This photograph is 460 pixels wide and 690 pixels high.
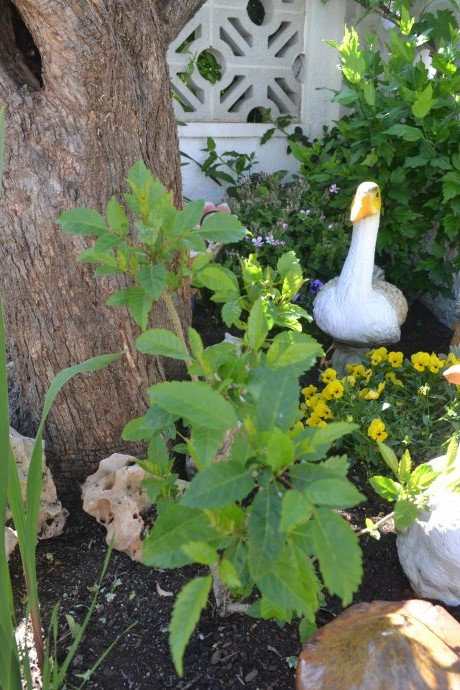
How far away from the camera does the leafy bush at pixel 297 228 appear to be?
3.04 meters

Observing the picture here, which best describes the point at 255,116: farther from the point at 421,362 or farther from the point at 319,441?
the point at 319,441

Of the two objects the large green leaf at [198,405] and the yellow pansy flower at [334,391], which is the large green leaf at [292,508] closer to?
the large green leaf at [198,405]

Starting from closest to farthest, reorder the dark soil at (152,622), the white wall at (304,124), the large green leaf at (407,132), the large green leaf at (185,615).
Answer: the large green leaf at (185,615) < the dark soil at (152,622) < the large green leaf at (407,132) < the white wall at (304,124)

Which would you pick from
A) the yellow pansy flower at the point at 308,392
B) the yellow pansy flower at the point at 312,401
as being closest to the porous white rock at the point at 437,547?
the yellow pansy flower at the point at 312,401

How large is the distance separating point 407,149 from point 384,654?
226 centimetres

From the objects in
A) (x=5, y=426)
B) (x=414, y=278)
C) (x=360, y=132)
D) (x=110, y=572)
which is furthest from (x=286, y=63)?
(x=5, y=426)

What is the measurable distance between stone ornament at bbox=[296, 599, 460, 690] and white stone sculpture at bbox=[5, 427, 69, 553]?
2.44 ft

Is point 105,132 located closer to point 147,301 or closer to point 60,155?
point 60,155

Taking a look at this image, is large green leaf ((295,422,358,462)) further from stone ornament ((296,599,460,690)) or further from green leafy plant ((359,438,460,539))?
green leafy plant ((359,438,460,539))

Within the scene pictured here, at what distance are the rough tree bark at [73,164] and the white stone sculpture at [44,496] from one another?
0.45 feet

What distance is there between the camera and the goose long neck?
249 centimetres

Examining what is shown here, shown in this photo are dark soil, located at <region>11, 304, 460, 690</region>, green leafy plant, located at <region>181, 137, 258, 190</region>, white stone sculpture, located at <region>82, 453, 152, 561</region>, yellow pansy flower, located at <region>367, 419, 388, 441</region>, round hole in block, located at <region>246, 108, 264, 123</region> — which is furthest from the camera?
round hole in block, located at <region>246, 108, 264, 123</region>

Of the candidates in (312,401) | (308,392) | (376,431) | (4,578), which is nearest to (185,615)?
(4,578)

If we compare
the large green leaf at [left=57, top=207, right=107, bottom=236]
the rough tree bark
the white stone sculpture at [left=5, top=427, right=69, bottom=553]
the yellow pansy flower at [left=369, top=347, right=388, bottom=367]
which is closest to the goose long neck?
the yellow pansy flower at [left=369, top=347, right=388, bottom=367]
